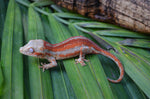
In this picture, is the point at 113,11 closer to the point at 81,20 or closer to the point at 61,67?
the point at 81,20

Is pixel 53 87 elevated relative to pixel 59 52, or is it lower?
lower

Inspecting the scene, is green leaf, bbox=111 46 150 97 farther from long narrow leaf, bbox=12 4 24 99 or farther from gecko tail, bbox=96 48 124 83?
long narrow leaf, bbox=12 4 24 99

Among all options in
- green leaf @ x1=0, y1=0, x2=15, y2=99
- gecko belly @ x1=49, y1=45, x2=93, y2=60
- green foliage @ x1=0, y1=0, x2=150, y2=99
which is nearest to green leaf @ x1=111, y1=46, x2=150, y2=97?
green foliage @ x1=0, y1=0, x2=150, y2=99

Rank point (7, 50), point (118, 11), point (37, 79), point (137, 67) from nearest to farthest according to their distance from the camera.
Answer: point (37, 79) → point (7, 50) → point (137, 67) → point (118, 11)

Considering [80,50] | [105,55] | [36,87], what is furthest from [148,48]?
[36,87]

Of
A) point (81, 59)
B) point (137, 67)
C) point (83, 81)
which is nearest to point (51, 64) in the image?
point (81, 59)

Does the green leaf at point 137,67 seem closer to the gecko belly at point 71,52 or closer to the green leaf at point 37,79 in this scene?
the gecko belly at point 71,52

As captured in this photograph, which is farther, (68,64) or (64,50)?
(64,50)

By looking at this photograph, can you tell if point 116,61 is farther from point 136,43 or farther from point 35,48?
point 35,48
